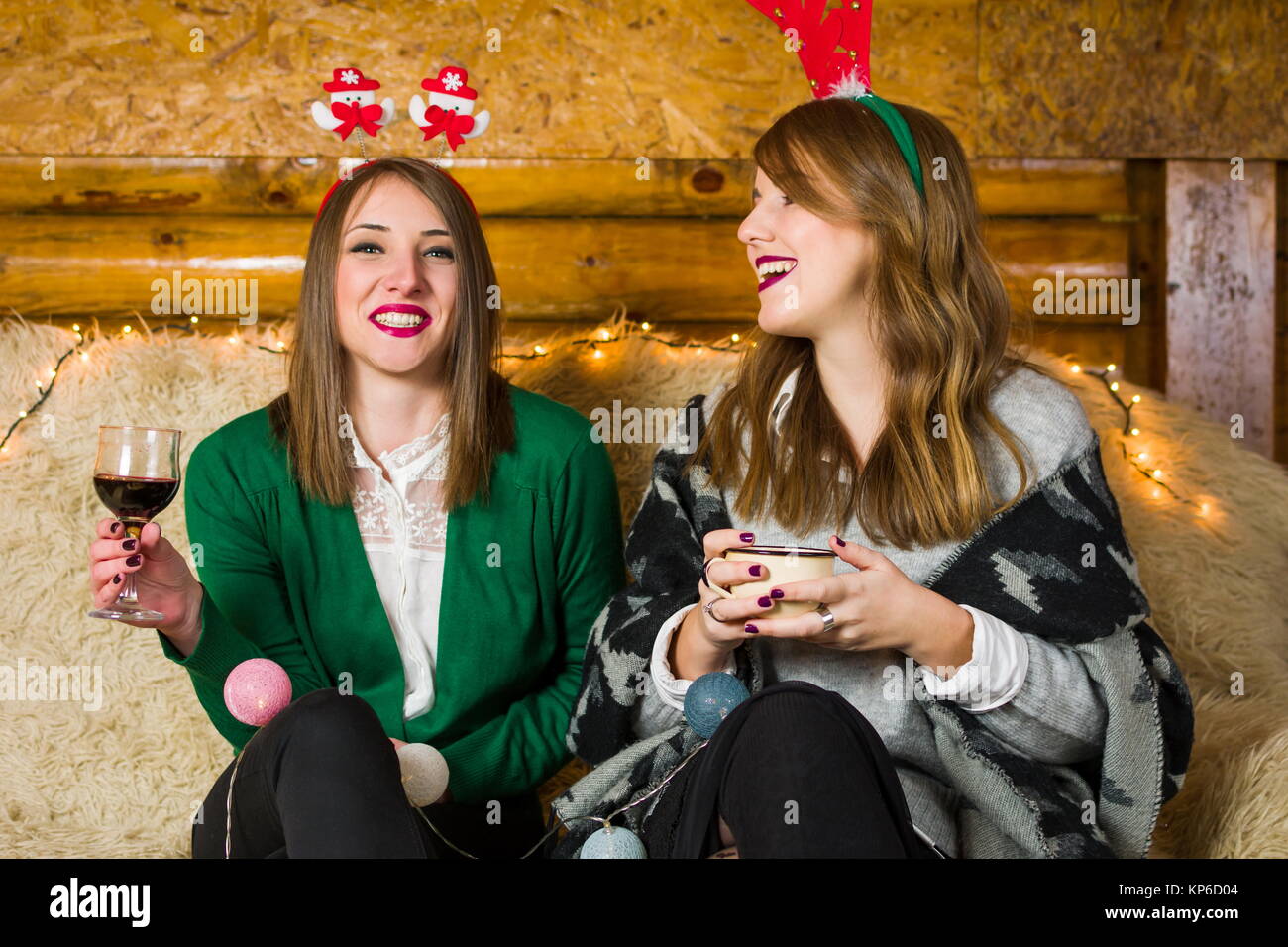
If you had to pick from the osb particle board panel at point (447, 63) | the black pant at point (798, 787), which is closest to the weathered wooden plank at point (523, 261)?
the osb particle board panel at point (447, 63)

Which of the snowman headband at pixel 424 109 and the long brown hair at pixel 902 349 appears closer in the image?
the long brown hair at pixel 902 349

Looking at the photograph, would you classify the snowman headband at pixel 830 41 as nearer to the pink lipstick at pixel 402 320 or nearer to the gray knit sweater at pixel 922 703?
the gray knit sweater at pixel 922 703

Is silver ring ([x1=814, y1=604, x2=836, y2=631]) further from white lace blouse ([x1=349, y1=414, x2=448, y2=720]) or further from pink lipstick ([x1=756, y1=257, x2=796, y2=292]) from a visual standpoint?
white lace blouse ([x1=349, y1=414, x2=448, y2=720])

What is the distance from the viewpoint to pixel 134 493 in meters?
1.36

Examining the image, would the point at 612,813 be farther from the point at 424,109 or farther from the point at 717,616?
the point at 424,109

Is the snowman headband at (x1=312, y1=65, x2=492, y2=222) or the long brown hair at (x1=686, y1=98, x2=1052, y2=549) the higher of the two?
the snowman headband at (x1=312, y1=65, x2=492, y2=222)

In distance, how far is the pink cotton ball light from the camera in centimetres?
136

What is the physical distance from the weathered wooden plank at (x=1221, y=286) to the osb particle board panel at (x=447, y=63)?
0.55 meters

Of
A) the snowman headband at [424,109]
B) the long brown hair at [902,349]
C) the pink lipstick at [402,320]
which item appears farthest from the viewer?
the snowman headband at [424,109]

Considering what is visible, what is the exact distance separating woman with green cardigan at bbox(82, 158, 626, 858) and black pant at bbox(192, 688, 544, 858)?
31cm

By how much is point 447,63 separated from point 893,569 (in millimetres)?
1782

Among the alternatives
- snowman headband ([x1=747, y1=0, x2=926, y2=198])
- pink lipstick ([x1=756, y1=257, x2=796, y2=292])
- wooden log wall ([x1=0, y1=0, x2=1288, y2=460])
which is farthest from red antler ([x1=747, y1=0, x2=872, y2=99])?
wooden log wall ([x1=0, y1=0, x2=1288, y2=460])

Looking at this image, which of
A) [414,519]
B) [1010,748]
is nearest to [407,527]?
[414,519]

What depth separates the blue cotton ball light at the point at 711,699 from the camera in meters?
1.32
